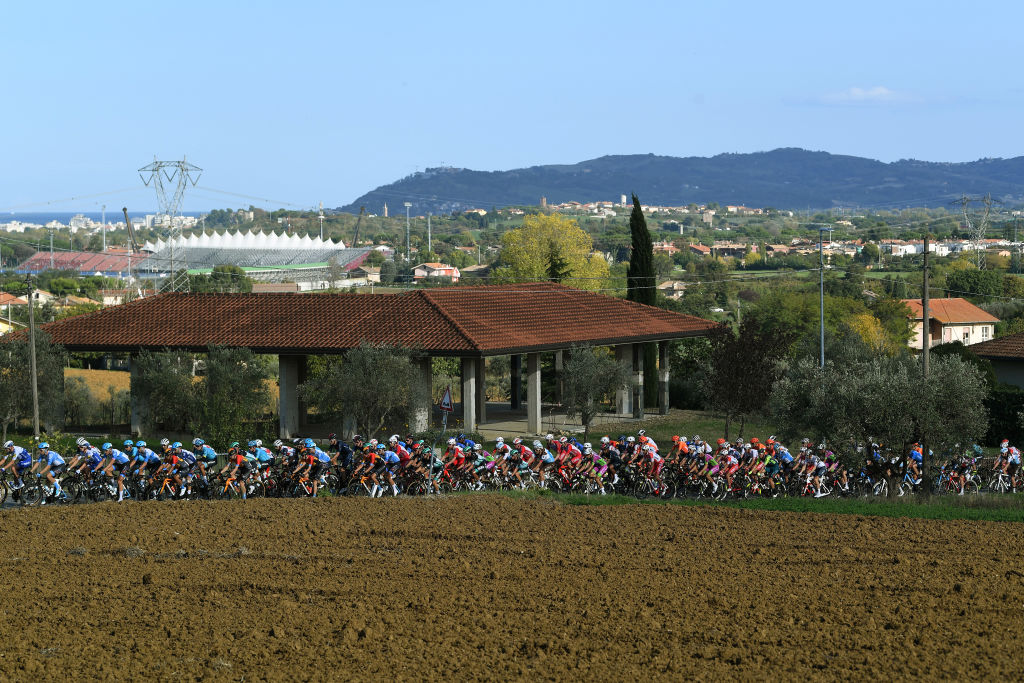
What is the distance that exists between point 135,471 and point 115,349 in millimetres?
13552

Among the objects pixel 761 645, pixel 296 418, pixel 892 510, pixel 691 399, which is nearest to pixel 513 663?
pixel 761 645

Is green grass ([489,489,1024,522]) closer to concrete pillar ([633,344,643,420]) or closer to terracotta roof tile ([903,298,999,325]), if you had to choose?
concrete pillar ([633,344,643,420])

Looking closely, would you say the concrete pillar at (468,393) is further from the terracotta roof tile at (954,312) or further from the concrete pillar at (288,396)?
the terracotta roof tile at (954,312)

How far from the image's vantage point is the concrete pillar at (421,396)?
30.4 metres

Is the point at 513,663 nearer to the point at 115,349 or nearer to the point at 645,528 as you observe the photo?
the point at 645,528

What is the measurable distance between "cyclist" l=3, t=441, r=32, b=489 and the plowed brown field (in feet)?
5.44

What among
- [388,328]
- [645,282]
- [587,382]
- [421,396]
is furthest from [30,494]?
[645,282]

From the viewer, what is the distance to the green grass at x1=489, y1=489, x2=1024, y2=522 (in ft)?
65.8

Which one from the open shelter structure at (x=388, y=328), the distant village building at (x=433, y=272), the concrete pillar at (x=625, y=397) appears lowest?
the concrete pillar at (x=625, y=397)

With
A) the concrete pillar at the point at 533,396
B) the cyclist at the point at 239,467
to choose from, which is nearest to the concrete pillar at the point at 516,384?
the concrete pillar at the point at 533,396

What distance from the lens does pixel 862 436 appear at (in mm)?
23766

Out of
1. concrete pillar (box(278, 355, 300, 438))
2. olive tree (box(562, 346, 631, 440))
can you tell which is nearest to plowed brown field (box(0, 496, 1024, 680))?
olive tree (box(562, 346, 631, 440))

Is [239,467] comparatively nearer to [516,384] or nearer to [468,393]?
[468,393]

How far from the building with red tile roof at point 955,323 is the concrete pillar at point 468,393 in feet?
156
